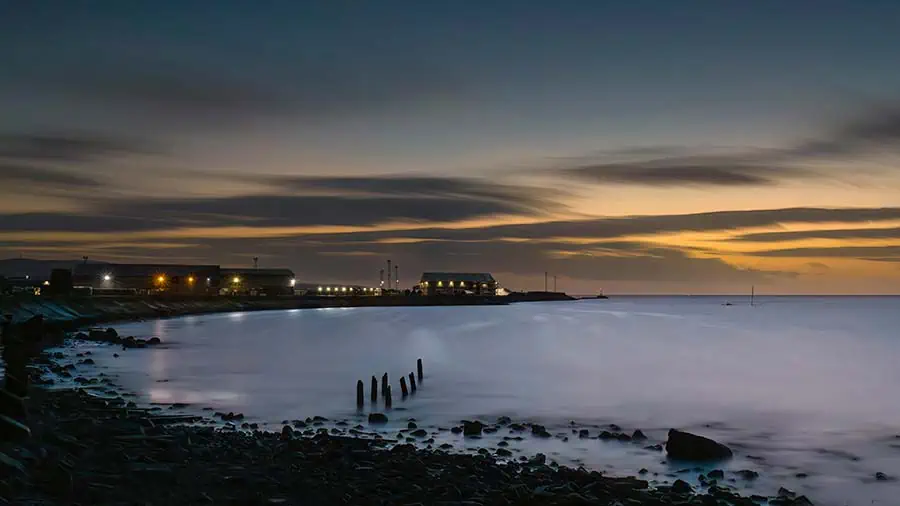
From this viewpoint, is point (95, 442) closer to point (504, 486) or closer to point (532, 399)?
point (504, 486)

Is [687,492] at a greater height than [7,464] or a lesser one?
lesser

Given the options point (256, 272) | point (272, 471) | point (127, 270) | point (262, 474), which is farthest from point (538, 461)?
point (256, 272)

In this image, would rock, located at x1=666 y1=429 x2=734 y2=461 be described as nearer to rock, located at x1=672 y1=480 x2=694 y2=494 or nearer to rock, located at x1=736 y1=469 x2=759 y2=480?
rock, located at x1=736 y1=469 x2=759 y2=480

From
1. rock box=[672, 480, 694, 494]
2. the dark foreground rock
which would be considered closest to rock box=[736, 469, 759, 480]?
the dark foreground rock

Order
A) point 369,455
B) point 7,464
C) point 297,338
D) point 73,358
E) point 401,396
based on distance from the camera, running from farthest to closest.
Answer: point 297,338, point 73,358, point 401,396, point 369,455, point 7,464

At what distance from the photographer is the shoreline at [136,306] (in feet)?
215

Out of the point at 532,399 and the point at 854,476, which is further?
the point at 532,399

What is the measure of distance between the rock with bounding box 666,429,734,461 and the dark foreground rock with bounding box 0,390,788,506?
325cm

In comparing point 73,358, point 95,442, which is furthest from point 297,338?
point 95,442

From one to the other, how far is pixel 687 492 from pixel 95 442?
39.4ft

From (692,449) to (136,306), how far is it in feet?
301

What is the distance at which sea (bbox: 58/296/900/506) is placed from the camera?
2122 centimetres

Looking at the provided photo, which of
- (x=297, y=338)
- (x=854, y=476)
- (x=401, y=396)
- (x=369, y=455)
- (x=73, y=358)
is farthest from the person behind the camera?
(x=297, y=338)

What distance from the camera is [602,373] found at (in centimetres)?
4691
